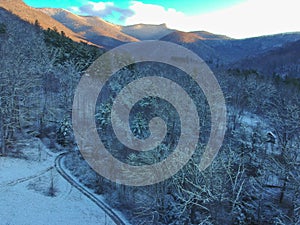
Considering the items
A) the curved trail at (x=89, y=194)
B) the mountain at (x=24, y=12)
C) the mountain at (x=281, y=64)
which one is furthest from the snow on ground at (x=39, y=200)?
the mountain at (x=281, y=64)

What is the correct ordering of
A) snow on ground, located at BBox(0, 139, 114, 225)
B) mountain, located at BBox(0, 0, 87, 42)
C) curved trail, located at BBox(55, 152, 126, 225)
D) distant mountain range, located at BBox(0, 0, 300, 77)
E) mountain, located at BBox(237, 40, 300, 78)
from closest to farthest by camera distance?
1. snow on ground, located at BBox(0, 139, 114, 225)
2. curved trail, located at BBox(55, 152, 126, 225)
3. mountain, located at BBox(0, 0, 87, 42)
4. mountain, located at BBox(237, 40, 300, 78)
5. distant mountain range, located at BBox(0, 0, 300, 77)

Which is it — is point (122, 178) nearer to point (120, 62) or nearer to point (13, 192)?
point (13, 192)

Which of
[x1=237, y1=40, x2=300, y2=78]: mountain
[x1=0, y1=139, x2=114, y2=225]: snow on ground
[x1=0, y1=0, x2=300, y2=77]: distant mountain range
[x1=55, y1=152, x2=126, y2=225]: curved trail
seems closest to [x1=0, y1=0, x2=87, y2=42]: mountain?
[x1=0, y1=0, x2=300, y2=77]: distant mountain range

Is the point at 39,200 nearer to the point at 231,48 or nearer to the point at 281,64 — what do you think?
the point at 281,64

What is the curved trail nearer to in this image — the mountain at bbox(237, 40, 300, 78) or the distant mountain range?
the mountain at bbox(237, 40, 300, 78)

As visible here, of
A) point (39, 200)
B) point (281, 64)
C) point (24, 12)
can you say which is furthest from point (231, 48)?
point (39, 200)

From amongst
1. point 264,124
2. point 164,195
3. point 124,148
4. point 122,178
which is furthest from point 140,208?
point 264,124

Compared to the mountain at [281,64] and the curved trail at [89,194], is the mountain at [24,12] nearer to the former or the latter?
the curved trail at [89,194]

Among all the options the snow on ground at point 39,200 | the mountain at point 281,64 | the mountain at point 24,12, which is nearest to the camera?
the snow on ground at point 39,200
